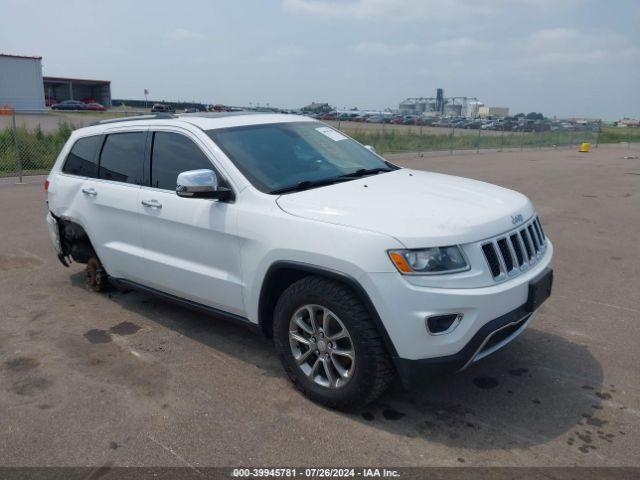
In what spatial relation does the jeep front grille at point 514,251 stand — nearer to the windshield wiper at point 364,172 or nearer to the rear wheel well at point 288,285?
the rear wheel well at point 288,285

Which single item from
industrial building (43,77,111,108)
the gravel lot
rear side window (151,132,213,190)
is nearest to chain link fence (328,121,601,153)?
the gravel lot

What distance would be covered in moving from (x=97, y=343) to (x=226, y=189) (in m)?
1.79

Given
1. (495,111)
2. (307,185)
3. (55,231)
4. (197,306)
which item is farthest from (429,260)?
(495,111)

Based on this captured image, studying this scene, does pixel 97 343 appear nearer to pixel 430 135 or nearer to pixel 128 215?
pixel 128 215

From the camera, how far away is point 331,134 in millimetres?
4945

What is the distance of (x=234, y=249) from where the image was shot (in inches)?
152

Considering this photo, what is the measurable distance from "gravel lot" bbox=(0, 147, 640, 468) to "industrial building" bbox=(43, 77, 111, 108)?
62910 millimetres

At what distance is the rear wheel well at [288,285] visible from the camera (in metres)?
3.16

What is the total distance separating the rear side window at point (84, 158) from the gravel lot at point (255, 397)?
4.09 feet

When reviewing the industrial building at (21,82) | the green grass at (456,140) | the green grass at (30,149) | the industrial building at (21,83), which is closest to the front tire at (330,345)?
the green grass at (30,149)

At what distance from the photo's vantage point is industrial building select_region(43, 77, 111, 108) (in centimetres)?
6288

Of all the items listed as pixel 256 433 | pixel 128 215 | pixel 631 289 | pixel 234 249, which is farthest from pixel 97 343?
pixel 631 289

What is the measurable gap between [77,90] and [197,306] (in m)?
69.2

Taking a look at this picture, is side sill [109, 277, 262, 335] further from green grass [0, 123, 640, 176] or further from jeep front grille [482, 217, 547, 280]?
green grass [0, 123, 640, 176]
